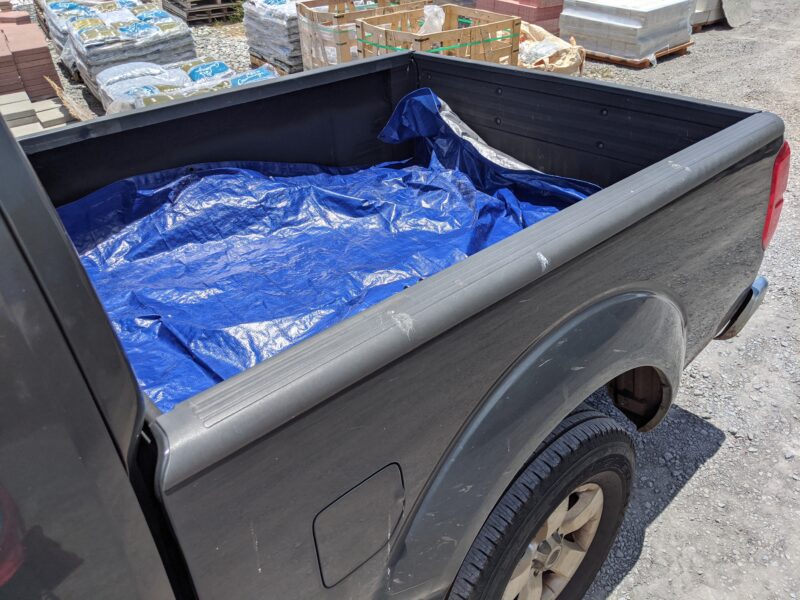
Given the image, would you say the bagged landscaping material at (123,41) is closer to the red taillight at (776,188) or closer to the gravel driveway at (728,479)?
the gravel driveway at (728,479)

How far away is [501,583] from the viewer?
165 cm

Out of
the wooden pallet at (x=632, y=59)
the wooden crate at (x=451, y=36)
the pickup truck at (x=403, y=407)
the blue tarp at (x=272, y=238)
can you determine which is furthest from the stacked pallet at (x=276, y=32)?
the pickup truck at (x=403, y=407)

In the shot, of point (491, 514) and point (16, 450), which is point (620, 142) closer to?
point (491, 514)

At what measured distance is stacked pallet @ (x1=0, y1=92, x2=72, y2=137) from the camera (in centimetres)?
561

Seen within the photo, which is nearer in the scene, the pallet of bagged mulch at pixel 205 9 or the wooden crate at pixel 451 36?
the wooden crate at pixel 451 36

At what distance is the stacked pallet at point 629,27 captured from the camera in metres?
8.18

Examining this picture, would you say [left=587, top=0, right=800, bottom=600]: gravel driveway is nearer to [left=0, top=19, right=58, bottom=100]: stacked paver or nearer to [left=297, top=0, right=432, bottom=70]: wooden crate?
[left=297, top=0, right=432, bottom=70]: wooden crate

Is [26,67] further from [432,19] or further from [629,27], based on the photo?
[629,27]

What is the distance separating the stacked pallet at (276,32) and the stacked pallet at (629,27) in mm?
3940

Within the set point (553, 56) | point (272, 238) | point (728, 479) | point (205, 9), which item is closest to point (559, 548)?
point (728, 479)

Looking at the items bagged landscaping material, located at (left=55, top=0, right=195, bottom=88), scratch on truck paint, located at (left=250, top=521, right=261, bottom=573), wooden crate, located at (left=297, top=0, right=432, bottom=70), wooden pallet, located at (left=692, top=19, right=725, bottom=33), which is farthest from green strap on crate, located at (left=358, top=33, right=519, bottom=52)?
wooden pallet, located at (left=692, top=19, right=725, bottom=33)

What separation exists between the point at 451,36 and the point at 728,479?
399 centimetres

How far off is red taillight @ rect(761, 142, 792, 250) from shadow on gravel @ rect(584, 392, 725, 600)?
38.1 inches

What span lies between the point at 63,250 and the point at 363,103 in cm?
276
